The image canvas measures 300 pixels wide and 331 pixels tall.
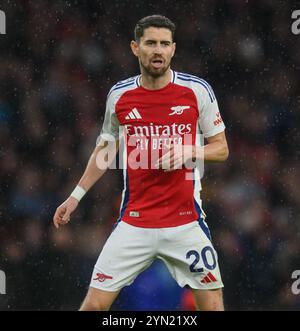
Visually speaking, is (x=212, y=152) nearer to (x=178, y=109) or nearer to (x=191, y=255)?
(x=178, y=109)

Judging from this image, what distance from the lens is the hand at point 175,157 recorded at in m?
5.30

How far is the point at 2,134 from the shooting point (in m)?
7.95

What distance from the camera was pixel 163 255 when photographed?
18.6 feet

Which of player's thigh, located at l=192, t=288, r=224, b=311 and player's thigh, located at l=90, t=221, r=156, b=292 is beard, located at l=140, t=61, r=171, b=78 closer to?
player's thigh, located at l=90, t=221, r=156, b=292

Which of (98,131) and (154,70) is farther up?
(154,70)

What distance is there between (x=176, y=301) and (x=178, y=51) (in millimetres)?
2134

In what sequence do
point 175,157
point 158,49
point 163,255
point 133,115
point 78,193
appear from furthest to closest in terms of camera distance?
point 78,193
point 133,115
point 163,255
point 158,49
point 175,157

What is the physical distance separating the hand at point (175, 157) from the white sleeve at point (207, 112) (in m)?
0.40

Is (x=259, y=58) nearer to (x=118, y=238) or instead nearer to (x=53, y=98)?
(x=53, y=98)

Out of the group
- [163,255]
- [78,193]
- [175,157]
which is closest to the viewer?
[175,157]

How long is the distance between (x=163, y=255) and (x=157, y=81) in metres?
1.06

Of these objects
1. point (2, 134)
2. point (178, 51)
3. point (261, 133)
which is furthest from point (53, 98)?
point (261, 133)

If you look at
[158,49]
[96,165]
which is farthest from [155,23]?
[96,165]

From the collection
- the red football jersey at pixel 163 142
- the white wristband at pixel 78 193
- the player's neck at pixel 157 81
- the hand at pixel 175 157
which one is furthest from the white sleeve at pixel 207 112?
the white wristband at pixel 78 193
